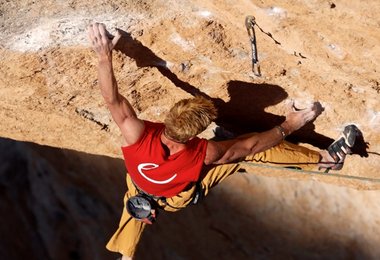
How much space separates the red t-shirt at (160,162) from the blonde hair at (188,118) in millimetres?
140

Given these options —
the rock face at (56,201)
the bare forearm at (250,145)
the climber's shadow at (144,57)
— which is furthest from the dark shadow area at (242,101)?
the rock face at (56,201)

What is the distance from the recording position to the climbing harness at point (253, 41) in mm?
1806

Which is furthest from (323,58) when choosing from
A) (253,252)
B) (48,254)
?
(48,254)

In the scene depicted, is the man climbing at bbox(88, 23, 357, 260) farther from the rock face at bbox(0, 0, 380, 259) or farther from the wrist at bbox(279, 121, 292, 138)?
the rock face at bbox(0, 0, 380, 259)

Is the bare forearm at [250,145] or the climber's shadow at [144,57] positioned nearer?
Result: the climber's shadow at [144,57]

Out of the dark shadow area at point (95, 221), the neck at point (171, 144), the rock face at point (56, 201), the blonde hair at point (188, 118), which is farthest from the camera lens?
the rock face at point (56, 201)

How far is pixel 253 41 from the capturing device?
193 cm

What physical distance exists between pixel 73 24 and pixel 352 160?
1.57m

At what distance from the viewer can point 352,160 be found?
264cm

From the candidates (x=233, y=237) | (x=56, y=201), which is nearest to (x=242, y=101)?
(x=233, y=237)

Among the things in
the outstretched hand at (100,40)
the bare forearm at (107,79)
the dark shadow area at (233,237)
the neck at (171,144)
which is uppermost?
the outstretched hand at (100,40)

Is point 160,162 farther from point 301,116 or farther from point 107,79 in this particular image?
point 301,116

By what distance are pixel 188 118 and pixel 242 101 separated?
2.43 ft

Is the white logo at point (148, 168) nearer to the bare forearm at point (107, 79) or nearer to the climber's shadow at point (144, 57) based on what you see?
the bare forearm at point (107, 79)
